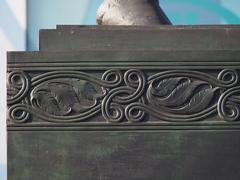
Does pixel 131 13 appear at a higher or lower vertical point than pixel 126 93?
higher

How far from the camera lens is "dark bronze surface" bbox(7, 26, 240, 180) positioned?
1639 mm

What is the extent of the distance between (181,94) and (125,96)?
12 cm

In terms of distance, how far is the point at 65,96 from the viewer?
1666 millimetres

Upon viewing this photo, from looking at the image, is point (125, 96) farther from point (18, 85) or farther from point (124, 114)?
point (18, 85)

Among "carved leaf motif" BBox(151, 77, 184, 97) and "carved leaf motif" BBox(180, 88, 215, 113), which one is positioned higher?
"carved leaf motif" BBox(151, 77, 184, 97)

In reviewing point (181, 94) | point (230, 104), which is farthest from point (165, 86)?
point (230, 104)

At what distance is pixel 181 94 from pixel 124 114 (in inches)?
5.0

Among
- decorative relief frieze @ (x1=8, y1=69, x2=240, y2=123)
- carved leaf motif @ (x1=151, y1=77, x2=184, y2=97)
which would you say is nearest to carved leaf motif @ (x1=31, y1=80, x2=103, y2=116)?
decorative relief frieze @ (x1=8, y1=69, x2=240, y2=123)

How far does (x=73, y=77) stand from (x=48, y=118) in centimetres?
10

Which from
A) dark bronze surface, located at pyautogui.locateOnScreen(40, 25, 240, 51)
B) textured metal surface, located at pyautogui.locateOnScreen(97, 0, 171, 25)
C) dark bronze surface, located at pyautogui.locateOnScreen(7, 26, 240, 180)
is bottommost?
dark bronze surface, located at pyautogui.locateOnScreen(7, 26, 240, 180)

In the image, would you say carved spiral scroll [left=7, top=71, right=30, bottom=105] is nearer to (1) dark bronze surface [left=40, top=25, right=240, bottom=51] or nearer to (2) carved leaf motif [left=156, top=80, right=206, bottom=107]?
(1) dark bronze surface [left=40, top=25, right=240, bottom=51]

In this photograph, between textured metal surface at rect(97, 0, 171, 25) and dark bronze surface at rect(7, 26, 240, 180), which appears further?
textured metal surface at rect(97, 0, 171, 25)

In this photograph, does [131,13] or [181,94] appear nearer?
[181,94]

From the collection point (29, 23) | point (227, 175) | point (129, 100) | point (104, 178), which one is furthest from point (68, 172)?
point (29, 23)
